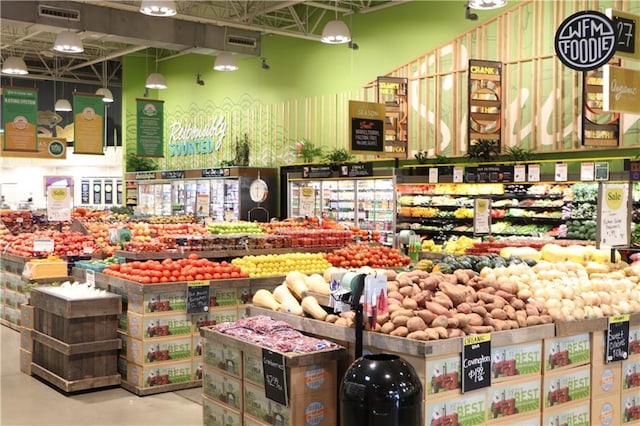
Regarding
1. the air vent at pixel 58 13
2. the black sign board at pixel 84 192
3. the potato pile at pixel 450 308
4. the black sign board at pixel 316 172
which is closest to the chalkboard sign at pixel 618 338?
the potato pile at pixel 450 308

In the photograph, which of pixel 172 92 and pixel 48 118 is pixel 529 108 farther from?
pixel 48 118

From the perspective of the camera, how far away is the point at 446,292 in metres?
4.19

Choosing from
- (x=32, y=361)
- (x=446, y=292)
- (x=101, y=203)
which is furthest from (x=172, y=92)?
(x=446, y=292)

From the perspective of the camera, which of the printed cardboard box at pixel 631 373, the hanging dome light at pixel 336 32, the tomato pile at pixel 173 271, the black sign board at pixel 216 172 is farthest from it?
the black sign board at pixel 216 172

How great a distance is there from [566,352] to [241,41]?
13.6 m

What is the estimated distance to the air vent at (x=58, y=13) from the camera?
1359 cm

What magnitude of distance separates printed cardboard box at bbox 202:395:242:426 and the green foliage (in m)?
18.6

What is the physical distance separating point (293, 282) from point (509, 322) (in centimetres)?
151

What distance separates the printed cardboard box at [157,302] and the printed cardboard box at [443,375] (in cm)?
352

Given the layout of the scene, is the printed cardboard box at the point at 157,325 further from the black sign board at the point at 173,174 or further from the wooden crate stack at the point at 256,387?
the black sign board at the point at 173,174

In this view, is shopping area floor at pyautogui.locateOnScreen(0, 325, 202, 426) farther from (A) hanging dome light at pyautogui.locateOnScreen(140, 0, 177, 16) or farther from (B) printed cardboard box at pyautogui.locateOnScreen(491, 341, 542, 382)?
(A) hanging dome light at pyautogui.locateOnScreen(140, 0, 177, 16)

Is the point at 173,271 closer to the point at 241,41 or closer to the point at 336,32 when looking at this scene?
the point at 336,32

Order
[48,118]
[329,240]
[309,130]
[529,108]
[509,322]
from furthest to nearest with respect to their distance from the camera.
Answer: [48,118] → [309,130] → [529,108] → [329,240] → [509,322]

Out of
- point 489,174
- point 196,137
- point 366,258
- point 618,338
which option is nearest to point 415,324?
point 618,338
